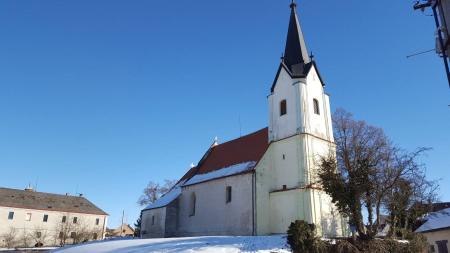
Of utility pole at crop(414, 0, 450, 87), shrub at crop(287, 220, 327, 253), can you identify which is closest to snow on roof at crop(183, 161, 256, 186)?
shrub at crop(287, 220, 327, 253)

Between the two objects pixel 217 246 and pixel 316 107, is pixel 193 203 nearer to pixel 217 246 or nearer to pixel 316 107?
pixel 316 107

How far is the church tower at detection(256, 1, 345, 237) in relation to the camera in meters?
24.5

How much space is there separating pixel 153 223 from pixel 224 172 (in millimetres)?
10211

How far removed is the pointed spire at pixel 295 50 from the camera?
29828mm

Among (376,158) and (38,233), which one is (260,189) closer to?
(376,158)

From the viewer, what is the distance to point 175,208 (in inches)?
1298

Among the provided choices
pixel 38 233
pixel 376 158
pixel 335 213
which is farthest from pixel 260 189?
pixel 38 233

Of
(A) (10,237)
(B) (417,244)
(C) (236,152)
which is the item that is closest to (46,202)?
(A) (10,237)

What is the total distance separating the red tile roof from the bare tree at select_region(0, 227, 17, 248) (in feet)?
94.0

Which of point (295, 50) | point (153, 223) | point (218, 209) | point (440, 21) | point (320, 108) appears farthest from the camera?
point (153, 223)

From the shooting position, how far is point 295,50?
102 ft

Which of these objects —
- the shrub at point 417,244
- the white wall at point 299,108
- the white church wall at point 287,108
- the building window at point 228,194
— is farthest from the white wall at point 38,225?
the shrub at point 417,244

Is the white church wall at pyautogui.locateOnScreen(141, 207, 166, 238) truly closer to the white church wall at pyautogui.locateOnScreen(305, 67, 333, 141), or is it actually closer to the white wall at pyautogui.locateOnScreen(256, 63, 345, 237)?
the white wall at pyautogui.locateOnScreen(256, 63, 345, 237)

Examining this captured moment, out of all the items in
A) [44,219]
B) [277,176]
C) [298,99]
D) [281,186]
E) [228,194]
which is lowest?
[44,219]
